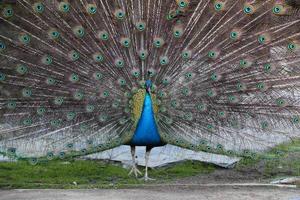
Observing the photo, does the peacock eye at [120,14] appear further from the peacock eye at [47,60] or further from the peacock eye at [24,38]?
the peacock eye at [24,38]

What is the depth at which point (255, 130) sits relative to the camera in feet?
24.2

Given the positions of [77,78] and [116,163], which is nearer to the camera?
[77,78]

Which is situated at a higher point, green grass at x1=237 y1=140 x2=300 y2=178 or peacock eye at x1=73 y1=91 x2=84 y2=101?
peacock eye at x1=73 y1=91 x2=84 y2=101

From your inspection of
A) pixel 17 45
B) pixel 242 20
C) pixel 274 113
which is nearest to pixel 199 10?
pixel 242 20

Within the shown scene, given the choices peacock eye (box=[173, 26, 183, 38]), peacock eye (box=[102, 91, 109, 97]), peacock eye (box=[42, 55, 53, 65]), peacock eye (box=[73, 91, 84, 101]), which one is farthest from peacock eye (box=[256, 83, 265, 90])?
peacock eye (box=[42, 55, 53, 65])

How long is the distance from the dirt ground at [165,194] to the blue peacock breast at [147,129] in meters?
0.65

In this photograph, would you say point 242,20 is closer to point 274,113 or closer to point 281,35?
point 281,35

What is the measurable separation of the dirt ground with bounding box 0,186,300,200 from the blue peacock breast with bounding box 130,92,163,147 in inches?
25.4

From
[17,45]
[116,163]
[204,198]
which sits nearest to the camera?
[204,198]

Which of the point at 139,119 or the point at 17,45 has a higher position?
the point at 17,45

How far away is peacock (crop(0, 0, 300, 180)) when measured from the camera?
711 cm

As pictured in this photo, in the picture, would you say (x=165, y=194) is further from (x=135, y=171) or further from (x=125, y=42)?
(x=125, y=42)

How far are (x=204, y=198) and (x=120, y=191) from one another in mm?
909

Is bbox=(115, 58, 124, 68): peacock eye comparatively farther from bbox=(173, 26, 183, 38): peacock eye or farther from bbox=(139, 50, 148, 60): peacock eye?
bbox=(173, 26, 183, 38): peacock eye
